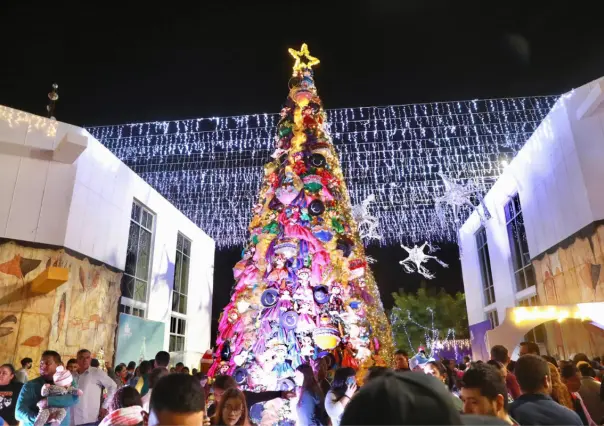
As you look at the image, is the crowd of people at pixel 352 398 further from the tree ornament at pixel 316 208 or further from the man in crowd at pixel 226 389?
the tree ornament at pixel 316 208

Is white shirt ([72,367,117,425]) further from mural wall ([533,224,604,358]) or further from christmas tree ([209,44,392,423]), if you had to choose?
mural wall ([533,224,604,358])

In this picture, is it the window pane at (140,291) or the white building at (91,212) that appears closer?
the white building at (91,212)

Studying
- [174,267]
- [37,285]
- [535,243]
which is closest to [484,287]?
[535,243]

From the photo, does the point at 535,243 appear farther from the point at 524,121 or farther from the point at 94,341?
the point at 94,341

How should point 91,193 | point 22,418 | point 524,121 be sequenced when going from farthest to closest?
point 91,193 → point 524,121 → point 22,418

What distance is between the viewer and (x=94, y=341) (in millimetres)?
12148

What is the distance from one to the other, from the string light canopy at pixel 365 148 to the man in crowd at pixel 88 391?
7662 millimetres

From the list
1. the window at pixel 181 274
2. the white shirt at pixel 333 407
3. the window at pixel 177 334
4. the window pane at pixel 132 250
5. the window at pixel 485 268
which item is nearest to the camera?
the white shirt at pixel 333 407

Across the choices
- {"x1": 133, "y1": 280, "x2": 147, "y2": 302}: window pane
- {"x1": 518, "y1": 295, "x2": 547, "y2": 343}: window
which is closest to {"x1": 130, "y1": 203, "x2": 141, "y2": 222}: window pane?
{"x1": 133, "y1": 280, "x2": 147, "y2": 302}: window pane

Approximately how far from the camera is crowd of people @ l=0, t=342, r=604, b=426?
0.90m

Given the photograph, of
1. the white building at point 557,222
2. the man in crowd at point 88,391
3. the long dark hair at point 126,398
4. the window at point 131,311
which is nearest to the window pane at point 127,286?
the window at point 131,311

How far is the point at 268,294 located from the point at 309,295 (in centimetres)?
78

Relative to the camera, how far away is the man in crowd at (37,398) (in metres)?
3.87

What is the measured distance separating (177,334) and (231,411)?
17.7m
